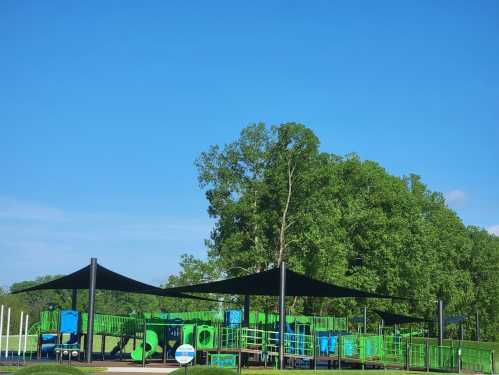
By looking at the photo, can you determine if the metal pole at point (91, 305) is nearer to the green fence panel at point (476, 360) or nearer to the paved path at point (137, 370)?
the paved path at point (137, 370)

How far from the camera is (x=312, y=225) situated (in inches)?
2002

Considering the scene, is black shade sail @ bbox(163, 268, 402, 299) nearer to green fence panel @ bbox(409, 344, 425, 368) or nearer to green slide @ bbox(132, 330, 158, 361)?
green slide @ bbox(132, 330, 158, 361)

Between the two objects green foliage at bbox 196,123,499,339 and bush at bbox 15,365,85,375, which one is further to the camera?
green foliage at bbox 196,123,499,339

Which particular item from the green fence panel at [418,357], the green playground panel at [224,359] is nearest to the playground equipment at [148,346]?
the green playground panel at [224,359]

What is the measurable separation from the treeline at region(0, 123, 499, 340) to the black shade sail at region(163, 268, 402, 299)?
1924cm

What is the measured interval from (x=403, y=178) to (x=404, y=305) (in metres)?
18.9

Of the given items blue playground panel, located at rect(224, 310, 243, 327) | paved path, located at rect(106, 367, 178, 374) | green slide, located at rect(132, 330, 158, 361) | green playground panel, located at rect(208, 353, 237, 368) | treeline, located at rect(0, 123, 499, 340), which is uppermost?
treeline, located at rect(0, 123, 499, 340)

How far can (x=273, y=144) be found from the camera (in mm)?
55062

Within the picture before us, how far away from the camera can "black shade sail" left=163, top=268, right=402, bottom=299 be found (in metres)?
27.0

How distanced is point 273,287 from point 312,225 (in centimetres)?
2194

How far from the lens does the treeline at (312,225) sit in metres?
51.1

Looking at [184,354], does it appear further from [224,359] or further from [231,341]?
[231,341]

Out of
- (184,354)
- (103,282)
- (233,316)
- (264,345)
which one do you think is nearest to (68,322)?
(103,282)

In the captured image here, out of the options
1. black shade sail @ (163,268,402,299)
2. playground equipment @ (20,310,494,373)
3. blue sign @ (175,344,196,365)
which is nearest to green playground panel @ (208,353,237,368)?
playground equipment @ (20,310,494,373)
